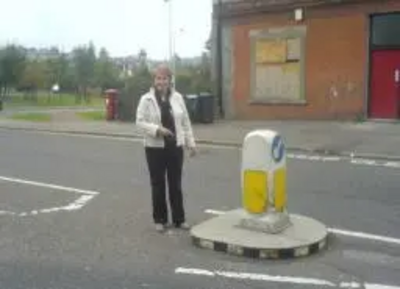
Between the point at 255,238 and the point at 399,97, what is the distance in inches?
597

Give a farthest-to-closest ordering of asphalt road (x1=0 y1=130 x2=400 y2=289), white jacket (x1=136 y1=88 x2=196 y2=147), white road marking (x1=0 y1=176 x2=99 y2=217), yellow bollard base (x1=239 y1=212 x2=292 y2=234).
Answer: white road marking (x1=0 y1=176 x2=99 y2=217), white jacket (x1=136 y1=88 x2=196 y2=147), yellow bollard base (x1=239 y1=212 x2=292 y2=234), asphalt road (x1=0 y1=130 x2=400 y2=289)

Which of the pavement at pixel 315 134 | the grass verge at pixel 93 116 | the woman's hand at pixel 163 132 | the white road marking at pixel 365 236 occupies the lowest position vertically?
the grass verge at pixel 93 116

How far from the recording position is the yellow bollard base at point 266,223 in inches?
303

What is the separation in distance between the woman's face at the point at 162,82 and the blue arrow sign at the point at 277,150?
1.35 meters

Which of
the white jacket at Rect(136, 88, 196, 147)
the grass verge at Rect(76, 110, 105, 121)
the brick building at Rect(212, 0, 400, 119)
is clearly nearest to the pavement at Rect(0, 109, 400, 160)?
the brick building at Rect(212, 0, 400, 119)

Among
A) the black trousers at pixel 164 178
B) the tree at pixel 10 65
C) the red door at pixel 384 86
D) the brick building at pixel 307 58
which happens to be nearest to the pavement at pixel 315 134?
the red door at pixel 384 86

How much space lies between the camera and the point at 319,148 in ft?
54.6

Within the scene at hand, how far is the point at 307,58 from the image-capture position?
76.6 ft

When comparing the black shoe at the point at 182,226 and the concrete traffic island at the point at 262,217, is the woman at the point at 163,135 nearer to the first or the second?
the black shoe at the point at 182,226

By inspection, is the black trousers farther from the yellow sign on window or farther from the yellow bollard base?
the yellow sign on window

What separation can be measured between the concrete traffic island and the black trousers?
0.48 metres

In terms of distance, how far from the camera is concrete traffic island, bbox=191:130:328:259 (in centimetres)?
743

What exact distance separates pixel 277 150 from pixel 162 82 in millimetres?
1460

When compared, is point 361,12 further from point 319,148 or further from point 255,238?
point 255,238
